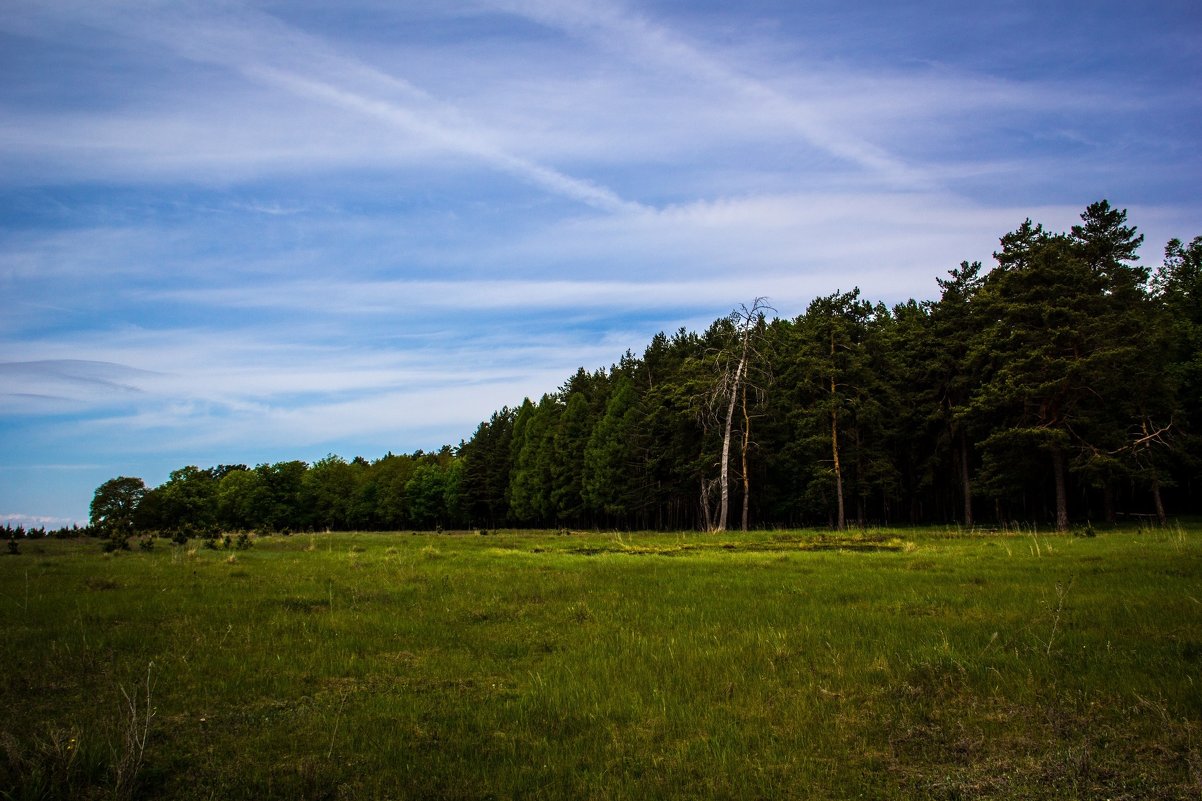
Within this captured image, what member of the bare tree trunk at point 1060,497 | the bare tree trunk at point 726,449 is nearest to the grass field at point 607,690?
the bare tree trunk at point 1060,497

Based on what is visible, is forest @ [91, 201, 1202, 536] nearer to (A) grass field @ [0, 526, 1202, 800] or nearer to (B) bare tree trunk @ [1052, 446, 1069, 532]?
(B) bare tree trunk @ [1052, 446, 1069, 532]

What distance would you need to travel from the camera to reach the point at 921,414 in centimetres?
5412

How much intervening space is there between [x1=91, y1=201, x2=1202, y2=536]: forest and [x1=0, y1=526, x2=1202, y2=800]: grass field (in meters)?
23.9

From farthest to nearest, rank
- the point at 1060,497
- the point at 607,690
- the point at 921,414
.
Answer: the point at 921,414, the point at 1060,497, the point at 607,690

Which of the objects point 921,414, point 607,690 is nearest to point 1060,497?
point 921,414

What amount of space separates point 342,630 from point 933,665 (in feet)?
31.0

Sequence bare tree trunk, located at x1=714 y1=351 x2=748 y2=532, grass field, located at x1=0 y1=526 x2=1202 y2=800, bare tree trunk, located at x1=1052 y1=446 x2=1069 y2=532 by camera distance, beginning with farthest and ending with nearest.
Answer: bare tree trunk, located at x1=714 y1=351 x2=748 y2=532 → bare tree trunk, located at x1=1052 y1=446 x2=1069 y2=532 → grass field, located at x1=0 y1=526 x2=1202 y2=800

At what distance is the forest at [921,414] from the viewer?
38.6 meters

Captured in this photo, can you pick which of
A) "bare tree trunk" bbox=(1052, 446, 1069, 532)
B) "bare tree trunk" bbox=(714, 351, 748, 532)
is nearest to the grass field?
"bare tree trunk" bbox=(1052, 446, 1069, 532)

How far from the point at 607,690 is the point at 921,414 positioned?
52727mm

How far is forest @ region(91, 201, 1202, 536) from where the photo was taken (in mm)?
38625

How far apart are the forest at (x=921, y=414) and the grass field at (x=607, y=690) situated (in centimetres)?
2390

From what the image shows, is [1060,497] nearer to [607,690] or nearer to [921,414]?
[921,414]

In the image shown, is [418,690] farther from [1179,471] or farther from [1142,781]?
[1179,471]
